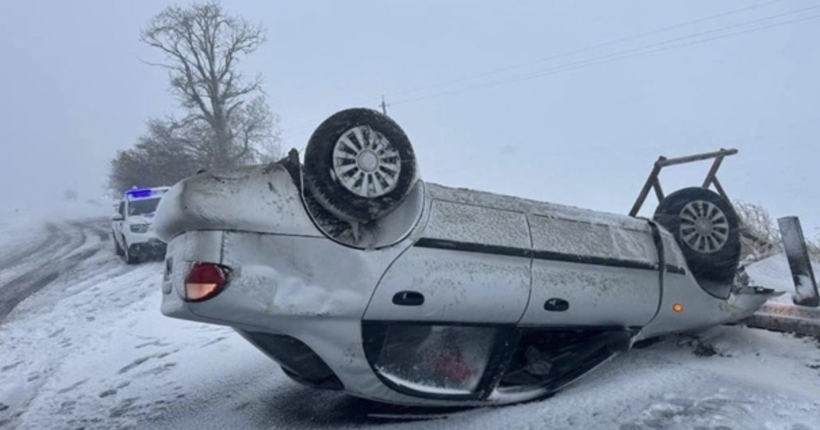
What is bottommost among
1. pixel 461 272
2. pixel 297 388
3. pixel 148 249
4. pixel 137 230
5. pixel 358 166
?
pixel 297 388

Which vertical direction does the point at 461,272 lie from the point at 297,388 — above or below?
above

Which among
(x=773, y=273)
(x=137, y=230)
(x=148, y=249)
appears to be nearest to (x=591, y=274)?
(x=773, y=273)

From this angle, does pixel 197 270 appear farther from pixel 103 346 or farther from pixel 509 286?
pixel 103 346

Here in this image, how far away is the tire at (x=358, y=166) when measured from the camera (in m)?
2.98

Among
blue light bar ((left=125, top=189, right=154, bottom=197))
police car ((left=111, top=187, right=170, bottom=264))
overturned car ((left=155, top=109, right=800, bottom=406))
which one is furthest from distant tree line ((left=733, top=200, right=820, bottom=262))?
blue light bar ((left=125, top=189, right=154, bottom=197))

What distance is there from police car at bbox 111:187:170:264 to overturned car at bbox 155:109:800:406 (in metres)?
9.79

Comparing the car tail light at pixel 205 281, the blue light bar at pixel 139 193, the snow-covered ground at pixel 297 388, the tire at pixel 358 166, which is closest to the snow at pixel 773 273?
the snow-covered ground at pixel 297 388

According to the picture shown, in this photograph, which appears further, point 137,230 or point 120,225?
point 120,225

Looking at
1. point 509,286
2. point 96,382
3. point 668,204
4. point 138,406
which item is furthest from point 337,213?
point 96,382

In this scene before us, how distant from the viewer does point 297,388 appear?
4.16 meters

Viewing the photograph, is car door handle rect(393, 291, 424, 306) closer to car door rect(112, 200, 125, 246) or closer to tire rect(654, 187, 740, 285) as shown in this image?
tire rect(654, 187, 740, 285)

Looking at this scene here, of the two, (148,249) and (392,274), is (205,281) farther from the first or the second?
(148,249)

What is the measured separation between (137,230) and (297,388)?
995cm

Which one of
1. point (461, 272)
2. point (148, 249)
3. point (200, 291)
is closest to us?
point (200, 291)
